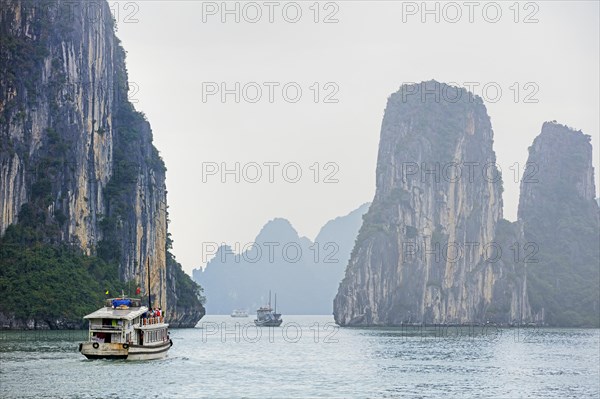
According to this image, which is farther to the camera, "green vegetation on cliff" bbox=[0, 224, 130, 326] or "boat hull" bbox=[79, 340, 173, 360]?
"green vegetation on cliff" bbox=[0, 224, 130, 326]

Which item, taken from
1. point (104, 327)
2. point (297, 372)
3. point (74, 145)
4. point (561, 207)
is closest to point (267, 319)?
point (74, 145)

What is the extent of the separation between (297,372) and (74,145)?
222 feet

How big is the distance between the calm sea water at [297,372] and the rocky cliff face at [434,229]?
81354mm

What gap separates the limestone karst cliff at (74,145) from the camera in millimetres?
109562

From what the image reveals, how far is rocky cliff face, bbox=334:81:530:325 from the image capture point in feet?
539

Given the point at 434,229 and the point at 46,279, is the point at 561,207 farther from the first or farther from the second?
the point at 46,279

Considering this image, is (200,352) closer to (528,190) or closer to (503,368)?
(503,368)

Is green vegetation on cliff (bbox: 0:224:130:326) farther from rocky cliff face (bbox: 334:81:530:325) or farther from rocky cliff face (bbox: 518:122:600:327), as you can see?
rocky cliff face (bbox: 518:122:600:327)

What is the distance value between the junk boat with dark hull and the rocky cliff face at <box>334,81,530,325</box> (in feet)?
334

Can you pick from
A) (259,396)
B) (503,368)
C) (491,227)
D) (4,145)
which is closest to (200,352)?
(503,368)

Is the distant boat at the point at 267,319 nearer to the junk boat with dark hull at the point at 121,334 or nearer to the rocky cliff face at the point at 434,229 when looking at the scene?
the rocky cliff face at the point at 434,229

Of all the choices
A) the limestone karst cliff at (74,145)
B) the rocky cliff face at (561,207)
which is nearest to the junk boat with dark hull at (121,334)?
the limestone karst cliff at (74,145)

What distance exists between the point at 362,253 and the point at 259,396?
4853 inches

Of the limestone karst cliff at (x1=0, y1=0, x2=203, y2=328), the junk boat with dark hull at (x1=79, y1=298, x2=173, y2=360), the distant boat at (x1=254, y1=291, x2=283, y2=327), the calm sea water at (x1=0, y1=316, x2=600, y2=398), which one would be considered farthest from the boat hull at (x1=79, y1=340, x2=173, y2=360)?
the distant boat at (x1=254, y1=291, x2=283, y2=327)
